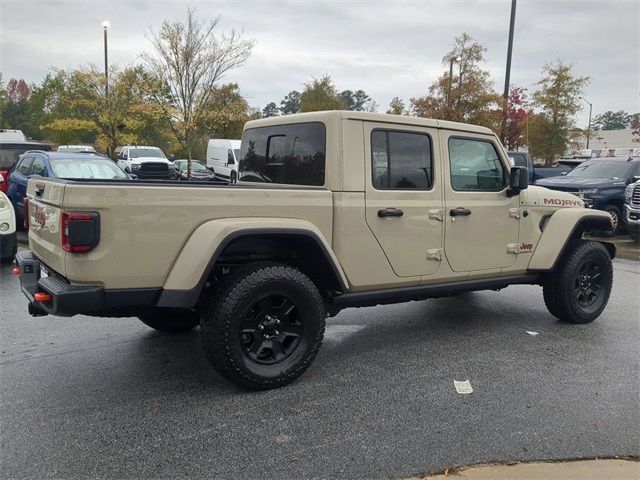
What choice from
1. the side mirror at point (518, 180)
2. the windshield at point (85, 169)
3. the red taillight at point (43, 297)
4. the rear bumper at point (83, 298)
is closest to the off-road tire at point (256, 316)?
the rear bumper at point (83, 298)

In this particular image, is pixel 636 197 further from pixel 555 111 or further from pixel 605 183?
pixel 555 111

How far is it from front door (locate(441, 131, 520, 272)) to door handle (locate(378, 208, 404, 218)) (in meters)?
0.53

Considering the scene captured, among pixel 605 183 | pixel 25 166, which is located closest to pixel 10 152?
pixel 25 166

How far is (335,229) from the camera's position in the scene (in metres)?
3.81

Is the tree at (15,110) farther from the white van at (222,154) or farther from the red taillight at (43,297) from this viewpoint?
the red taillight at (43,297)

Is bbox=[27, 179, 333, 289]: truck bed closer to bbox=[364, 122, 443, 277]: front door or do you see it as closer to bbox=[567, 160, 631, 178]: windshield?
bbox=[364, 122, 443, 277]: front door

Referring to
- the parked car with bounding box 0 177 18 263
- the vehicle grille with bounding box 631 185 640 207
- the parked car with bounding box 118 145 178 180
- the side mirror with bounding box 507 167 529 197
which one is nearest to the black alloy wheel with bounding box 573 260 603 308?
the side mirror with bounding box 507 167 529 197

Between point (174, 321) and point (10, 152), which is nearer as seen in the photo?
point (174, 321)

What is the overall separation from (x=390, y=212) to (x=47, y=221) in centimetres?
237

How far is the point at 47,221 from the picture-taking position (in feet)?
11.0

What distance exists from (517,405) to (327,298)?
151 cm

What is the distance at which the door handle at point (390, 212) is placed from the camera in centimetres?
397

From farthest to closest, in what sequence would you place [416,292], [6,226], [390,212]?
1. [6,226]
2. [416,292]
3. [390,212]

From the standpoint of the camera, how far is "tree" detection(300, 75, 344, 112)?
31830 millimetres
